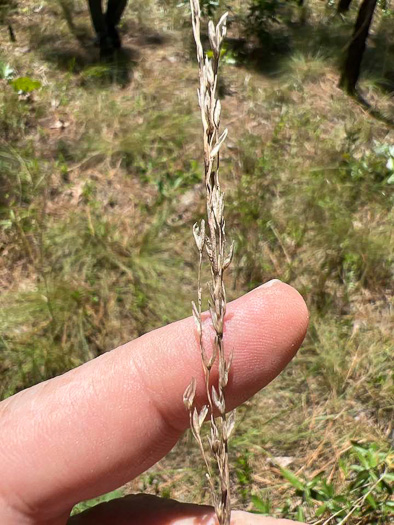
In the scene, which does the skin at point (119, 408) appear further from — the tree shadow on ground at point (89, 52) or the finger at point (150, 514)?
the tree shadow on ground at point (89, 52)

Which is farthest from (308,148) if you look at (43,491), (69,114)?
(43,491)

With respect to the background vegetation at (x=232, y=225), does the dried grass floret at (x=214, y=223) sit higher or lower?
higher

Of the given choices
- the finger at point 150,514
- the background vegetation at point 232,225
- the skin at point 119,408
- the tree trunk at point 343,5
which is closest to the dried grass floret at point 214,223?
the skin at point 119,408

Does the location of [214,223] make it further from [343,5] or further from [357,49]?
[343,5]

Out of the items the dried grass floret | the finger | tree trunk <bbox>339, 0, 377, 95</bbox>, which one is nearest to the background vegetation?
tree trunk <bbox>339, 0, 377, 95</bbox>

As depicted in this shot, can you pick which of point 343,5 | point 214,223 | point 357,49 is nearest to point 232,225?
point 214,223

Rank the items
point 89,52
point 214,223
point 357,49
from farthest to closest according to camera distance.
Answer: point 89,52 → point 357,49 → point 214,223

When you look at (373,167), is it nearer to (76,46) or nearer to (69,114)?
(69,114)

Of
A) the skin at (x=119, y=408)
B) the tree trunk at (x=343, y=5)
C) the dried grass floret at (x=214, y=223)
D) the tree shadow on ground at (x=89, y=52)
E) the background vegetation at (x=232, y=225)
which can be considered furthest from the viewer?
the tree trunk at (x=343, y=5)
